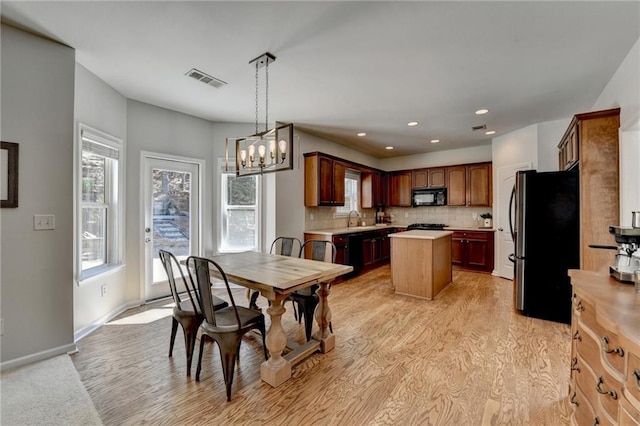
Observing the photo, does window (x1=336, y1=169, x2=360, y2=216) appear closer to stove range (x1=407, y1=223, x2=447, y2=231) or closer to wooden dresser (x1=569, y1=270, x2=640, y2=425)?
stove range (x1=407, y1=223, x2=447, y2=231)

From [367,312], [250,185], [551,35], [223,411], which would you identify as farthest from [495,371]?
[250,185]

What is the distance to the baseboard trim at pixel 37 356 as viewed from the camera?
2209 millimetres

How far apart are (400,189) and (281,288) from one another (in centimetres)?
578

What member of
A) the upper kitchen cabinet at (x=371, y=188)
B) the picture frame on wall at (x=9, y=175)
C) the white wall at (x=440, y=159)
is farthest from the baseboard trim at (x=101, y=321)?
the white wall at (x=440, y=159)

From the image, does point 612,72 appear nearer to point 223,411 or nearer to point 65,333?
point 223,411

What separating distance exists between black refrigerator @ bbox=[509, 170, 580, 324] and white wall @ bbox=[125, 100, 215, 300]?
428 cm

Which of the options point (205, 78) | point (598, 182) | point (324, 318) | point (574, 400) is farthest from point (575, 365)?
point (205, 78)

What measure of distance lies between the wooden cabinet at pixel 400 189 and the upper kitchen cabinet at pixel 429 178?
0.56 ft

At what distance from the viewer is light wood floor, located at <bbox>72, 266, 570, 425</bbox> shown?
1.77 metres

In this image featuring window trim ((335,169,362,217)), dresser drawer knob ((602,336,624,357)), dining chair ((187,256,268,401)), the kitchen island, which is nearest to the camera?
dresser drawer knob ((602,336,624,357))

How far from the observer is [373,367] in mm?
2305

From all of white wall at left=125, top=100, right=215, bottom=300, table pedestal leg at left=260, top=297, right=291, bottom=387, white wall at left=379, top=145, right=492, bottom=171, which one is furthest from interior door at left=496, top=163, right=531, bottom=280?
white wall at left=125, top=100, right=215, bottom=300

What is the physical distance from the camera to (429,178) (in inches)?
262

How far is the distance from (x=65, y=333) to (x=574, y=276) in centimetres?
389
